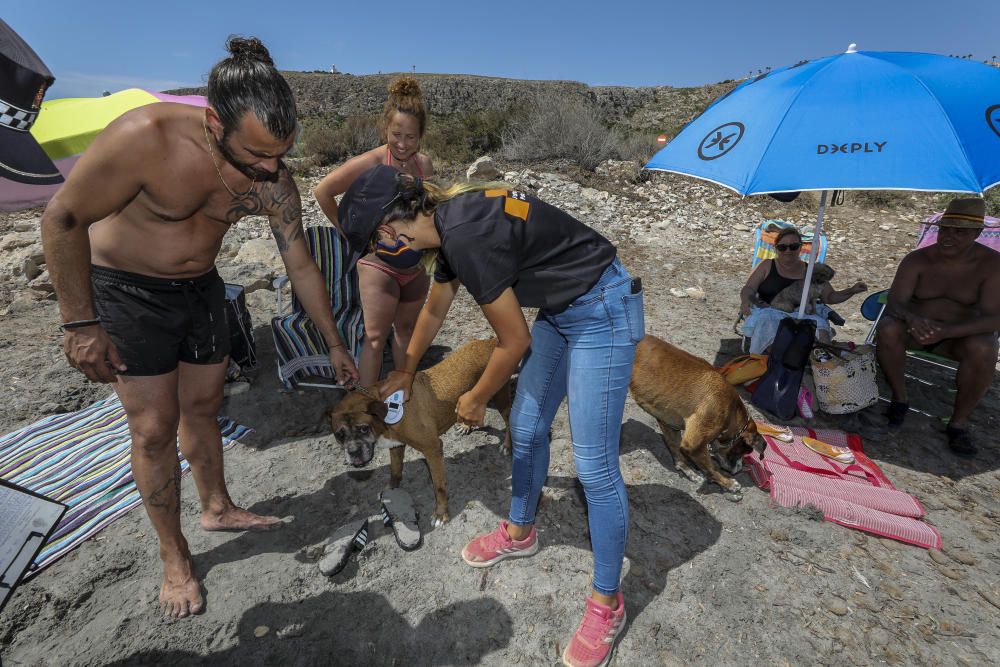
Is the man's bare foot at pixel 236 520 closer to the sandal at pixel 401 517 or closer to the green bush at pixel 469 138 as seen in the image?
the sandal at pixel 401 517

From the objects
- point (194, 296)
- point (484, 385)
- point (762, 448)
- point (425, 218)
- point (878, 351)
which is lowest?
point (762, 448)

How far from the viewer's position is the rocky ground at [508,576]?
2445 mm

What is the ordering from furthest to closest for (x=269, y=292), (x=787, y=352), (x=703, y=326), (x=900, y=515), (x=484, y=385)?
(x=269, y=292)
(x=703, y=326)
(x=787, y=352)
(x=900, y=515)
(x=484, y=385)

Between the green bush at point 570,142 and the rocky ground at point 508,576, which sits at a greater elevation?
the green bush at point 570,142

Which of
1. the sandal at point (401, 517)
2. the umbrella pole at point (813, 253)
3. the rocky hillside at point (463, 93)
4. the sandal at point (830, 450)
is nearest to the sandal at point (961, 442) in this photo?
the sandal at point (830, 450)

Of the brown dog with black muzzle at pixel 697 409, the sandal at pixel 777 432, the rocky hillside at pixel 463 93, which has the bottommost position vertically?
the sandal at pixel 777 432

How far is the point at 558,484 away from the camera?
3.58 m

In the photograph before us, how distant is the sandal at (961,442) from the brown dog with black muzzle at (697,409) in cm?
175

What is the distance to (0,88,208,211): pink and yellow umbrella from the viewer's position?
3520 millimetres

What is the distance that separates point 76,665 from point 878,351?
19.8ft

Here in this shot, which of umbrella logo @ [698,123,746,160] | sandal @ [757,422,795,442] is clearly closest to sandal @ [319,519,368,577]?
sandal @ [757,422,795,442]

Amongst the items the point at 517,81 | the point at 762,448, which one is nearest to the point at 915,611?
the point at 762,448

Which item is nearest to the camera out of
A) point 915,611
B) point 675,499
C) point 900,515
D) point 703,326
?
point 915,611

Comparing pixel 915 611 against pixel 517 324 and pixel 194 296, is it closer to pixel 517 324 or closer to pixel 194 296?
pixel 517 324
